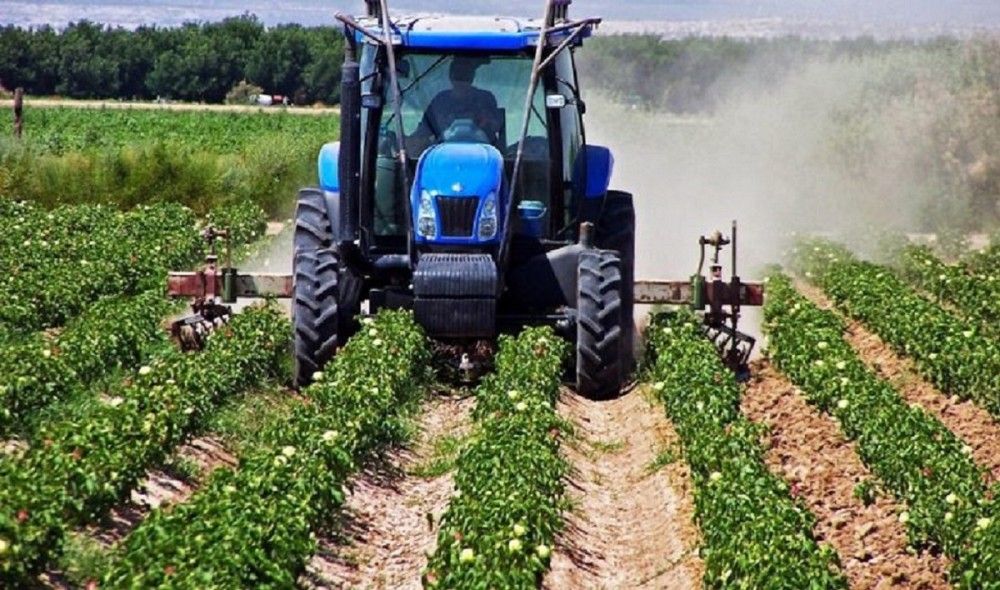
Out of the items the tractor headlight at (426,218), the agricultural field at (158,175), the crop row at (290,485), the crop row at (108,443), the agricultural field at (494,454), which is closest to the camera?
the crop row at (290,485)

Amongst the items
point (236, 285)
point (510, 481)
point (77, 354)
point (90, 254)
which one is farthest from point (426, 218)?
point (90, 254)

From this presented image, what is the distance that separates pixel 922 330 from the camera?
14.5 meters

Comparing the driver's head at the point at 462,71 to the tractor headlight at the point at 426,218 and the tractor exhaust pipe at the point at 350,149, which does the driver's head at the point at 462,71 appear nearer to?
the tractor exhaust pipe at the point at 350,149

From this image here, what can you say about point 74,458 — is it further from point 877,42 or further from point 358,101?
point 877,42

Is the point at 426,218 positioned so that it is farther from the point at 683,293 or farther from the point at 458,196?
the point at 683,293

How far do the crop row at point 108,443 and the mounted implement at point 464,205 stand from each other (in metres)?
0.61

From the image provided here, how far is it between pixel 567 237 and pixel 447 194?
1236 millimetres

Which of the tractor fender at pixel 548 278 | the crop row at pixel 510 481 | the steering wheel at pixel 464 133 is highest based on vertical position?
the steering wheel at pixel 464 133

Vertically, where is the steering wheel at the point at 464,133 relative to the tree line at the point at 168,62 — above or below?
above

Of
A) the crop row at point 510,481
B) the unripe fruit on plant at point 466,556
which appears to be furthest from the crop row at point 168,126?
the unripe fruit on plant at point 466,556

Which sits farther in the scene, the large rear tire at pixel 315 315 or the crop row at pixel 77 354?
the large rear tire at pixel 315 315

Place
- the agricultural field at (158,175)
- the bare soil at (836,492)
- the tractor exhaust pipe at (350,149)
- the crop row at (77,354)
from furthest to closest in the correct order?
the agricultural field at (158,175), the tractor exhaust pipe at (350,149), the crop row at (77,354), the bare soil at (836,492)

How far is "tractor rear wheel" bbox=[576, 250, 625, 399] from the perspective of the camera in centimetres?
1259

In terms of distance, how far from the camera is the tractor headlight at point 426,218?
12609mm
